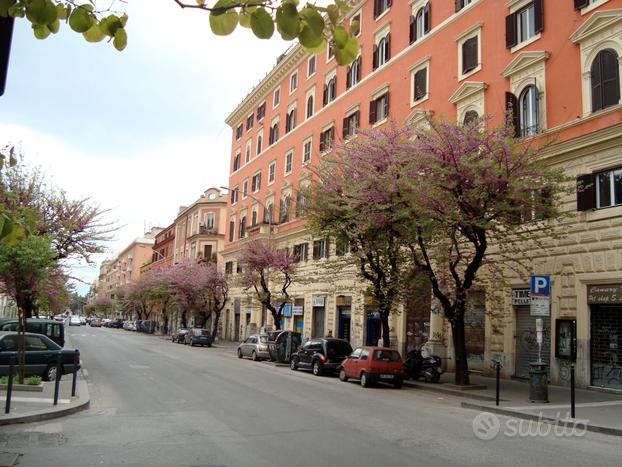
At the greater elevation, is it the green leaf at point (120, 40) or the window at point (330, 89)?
the window at point (330, 89)

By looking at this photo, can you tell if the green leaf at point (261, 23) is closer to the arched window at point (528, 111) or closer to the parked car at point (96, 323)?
the arched window at point (528, 111)

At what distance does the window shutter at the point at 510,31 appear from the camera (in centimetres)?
2200

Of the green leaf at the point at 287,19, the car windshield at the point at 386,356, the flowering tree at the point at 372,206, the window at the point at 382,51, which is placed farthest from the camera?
the window at the point at 382,51

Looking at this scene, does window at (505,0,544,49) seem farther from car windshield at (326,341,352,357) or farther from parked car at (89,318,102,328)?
parked car at (89,318,102,328)

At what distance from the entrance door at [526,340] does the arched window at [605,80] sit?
24.7 feet

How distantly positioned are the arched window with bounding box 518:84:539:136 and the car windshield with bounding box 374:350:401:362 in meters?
9.60

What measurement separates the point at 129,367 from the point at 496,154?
15.7 metres

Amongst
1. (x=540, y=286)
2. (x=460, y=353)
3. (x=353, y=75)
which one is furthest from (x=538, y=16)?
(x=353, y=75)

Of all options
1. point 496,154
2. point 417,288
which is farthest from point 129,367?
point 496,154

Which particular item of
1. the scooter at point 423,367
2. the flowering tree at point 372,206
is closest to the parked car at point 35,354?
the flowering tree at point 372,206

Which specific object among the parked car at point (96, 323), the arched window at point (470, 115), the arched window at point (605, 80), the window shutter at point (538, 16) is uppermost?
the window shutter at point (538, 16)

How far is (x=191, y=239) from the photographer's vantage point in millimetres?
70812

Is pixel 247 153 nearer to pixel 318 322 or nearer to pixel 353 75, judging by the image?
pixel 353 75

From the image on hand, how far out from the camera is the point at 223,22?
10.5 feet
